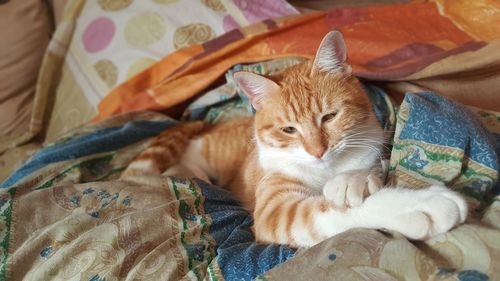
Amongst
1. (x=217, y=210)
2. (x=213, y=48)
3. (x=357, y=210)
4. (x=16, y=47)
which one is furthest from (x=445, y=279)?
(x=16, y=47)

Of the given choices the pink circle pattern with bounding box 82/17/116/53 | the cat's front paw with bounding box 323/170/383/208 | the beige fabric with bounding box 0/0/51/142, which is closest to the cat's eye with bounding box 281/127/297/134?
the cat's front paw with bounding box 323/170/383/208

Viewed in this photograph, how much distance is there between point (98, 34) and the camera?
201 centimetres

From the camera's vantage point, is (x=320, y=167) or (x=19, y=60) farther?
(x=19, y=60)

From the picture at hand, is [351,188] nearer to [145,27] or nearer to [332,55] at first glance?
[332,55]

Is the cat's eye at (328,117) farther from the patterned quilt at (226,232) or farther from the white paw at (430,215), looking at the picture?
the white paw at (430,215)

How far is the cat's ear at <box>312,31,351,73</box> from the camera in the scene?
1115mm

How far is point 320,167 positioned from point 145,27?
3.61ft

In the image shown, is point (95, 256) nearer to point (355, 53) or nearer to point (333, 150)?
point (333, 150)

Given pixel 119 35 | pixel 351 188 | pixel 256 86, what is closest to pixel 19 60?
pixel 119 35

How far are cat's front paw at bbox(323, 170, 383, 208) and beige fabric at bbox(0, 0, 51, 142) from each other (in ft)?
4.90

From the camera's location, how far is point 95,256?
997 mm

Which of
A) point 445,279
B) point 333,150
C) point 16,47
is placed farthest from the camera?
point 16,47

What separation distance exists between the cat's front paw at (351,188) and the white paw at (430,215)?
94 mm

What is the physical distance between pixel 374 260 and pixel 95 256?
571mm
